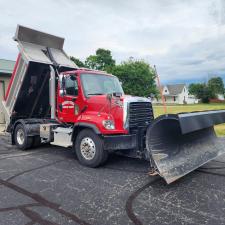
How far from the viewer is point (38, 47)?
8500 millimetres

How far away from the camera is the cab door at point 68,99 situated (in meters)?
6.90

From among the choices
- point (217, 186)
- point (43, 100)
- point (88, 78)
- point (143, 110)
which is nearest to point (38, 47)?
point (43, 100)

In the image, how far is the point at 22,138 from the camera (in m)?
8.72

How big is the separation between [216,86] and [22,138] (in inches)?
2799

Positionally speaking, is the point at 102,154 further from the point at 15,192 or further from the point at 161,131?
the point at 15,192

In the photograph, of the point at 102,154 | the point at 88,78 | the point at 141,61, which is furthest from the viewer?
the point at 141,61

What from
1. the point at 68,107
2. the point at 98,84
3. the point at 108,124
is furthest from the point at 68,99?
the point at 108,124

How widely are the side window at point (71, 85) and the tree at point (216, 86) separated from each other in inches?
2571

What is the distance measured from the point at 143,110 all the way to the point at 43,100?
4116mm

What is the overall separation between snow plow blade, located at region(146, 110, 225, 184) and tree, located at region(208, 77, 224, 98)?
2556 inches

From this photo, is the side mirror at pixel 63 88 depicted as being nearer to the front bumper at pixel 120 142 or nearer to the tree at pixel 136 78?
the front bumper at pixel 120 142

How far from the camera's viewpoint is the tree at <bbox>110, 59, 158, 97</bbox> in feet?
147

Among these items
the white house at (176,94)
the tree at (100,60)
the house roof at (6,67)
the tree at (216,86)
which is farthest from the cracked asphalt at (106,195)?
the white house at (176,94)

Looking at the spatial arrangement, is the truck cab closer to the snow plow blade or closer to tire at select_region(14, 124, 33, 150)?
tire at select_region(14, 124, 33, 150)
